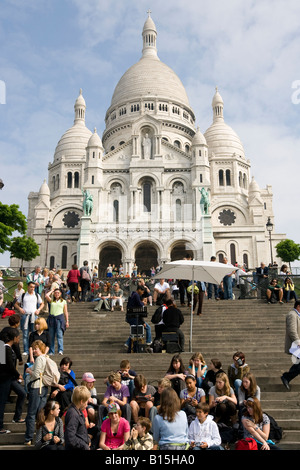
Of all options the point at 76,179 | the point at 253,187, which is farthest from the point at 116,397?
the point at 76,179

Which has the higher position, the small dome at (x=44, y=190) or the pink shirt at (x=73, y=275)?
the small dome at (x=44, y=190)

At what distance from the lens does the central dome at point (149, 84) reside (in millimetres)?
59031

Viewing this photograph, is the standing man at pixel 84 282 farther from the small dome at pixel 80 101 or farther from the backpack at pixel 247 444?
the small dome at pixel 80 101

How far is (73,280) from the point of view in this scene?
16.2 meters

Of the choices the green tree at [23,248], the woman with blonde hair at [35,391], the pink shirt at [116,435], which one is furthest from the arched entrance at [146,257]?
the pink shirt at [116,435]

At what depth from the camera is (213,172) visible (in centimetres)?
5188

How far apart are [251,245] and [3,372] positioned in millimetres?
38943

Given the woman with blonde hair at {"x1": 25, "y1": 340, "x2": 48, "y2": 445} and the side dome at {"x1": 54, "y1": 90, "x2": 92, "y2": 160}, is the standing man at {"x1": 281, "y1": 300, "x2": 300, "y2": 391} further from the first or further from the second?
the side dome at {"x1": 54, "y1": 90, "x2": 92, "y2": 160}

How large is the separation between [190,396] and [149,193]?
3681cm

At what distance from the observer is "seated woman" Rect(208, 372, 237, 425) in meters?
6.84

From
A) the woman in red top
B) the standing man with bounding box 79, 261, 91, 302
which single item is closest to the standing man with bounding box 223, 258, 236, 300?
the standing man with bounding box 79, 261, 91, 302

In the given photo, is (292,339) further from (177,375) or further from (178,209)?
(178,209)

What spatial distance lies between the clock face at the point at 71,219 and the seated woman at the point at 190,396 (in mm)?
44479

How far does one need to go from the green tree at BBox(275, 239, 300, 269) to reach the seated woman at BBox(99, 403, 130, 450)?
39.9 meters
